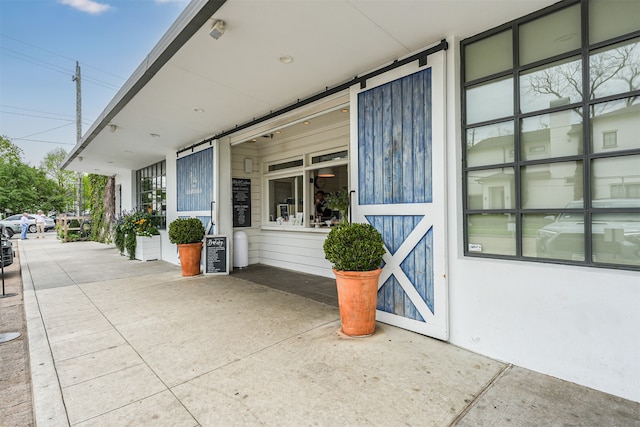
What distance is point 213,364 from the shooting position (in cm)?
237

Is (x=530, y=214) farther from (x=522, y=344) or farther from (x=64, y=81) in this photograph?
(x=64, y=81)

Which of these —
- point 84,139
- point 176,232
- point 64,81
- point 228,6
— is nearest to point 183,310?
point 176,232

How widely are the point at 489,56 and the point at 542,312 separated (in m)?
2.13

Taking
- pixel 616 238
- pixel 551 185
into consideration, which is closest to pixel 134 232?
pixel 551 185

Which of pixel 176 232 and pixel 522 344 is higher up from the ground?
pixel 176 232

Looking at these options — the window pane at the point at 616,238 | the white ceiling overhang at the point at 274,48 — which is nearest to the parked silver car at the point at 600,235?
the window pane at the point at 616,238

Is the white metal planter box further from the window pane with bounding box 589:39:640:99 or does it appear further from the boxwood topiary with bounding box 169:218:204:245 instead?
the window pane with bounding box 589:39:640:99

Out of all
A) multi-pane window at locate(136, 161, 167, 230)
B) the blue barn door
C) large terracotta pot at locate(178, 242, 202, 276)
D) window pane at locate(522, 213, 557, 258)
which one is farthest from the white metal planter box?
window pane at locate(522, 213, 557, 258)

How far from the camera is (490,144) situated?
262 cm

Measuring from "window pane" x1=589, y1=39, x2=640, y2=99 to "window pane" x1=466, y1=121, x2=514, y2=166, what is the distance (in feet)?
1.85

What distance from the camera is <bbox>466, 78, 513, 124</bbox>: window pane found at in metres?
2.53

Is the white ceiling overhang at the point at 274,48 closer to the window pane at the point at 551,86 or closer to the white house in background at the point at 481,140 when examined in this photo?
the white house in background at the point at 481,140

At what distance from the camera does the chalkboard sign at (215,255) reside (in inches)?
222

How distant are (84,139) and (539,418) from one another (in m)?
8.22
